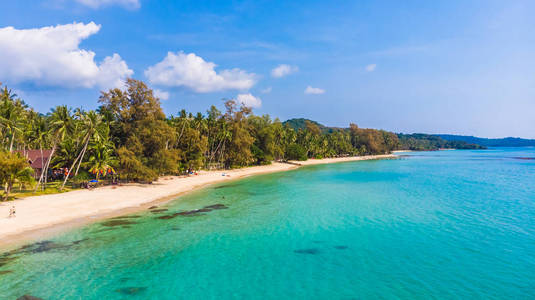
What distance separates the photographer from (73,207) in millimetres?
30016

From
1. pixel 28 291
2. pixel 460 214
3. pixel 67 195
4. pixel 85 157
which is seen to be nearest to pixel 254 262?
pixel 28 291

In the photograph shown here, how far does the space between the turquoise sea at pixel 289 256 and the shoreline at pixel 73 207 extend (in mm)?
Answer: 2400

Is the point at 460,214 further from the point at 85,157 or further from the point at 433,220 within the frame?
the point at 85,157

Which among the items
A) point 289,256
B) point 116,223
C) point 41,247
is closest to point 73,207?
point 116,223

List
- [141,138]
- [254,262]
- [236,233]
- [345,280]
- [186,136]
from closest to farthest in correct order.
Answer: [345,280]
[254,262]
[236,233]
[141,138]
[186,136]

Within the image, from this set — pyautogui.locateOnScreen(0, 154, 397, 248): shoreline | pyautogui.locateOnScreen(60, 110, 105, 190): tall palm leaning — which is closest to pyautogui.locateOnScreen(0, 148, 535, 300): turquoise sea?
pyautogui.locateOnScreen(0, 154, 397, 248): shoreline

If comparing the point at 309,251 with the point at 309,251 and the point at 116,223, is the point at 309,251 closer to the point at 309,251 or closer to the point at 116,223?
the point at 309,251

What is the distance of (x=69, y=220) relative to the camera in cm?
2658

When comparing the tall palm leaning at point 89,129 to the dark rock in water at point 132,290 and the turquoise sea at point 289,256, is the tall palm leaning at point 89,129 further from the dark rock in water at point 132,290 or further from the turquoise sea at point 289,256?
the dark rock in water at point 132,290

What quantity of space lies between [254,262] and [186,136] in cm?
4428

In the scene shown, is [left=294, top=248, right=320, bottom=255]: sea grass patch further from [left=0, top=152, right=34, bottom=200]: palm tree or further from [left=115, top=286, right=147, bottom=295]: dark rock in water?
[left=0, top=152, right=34, bottom=200]: palm tree

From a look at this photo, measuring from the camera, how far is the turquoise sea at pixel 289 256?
14.6 m

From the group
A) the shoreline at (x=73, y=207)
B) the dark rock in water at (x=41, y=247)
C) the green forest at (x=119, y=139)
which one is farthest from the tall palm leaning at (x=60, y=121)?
the dark rock in water at (x=41, y=247)

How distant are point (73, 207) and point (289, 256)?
2511 cm
